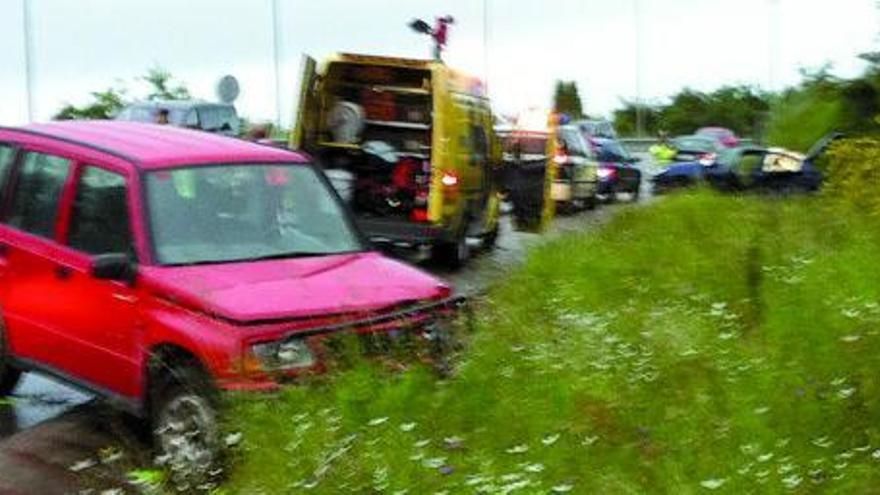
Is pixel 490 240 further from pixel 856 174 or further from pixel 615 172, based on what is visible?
pixel 615 172

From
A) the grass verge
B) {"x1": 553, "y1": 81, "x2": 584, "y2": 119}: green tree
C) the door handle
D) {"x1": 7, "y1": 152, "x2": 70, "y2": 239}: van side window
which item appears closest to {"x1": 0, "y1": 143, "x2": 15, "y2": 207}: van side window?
{"x1": 7, "y1": 152, "x2": 70, "y2": 239}: van side window

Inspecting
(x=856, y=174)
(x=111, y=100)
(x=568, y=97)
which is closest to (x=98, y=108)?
(x=111, y=100)

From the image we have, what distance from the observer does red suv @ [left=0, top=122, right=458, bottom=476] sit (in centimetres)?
762

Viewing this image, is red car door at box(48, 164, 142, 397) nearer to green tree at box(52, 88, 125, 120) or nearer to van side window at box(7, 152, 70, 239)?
van side window at box(7, 152, 70, 239)

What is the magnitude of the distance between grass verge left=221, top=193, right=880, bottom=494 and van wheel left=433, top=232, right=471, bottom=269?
403 inches

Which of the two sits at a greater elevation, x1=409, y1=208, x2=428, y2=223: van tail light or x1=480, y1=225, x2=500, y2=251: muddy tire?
x1=409, y1=208, x2=428, y2=223: van tail light

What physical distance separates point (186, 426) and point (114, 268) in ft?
3.49

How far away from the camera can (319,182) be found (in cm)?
961

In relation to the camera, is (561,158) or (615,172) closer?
(561,158)

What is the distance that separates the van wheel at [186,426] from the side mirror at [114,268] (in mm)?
614

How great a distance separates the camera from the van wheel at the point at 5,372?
31.7 feet

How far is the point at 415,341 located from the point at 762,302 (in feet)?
6.94

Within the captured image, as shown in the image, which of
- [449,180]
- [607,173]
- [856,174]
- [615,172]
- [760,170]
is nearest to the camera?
[856,174]

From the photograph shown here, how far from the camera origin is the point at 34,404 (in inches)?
395
